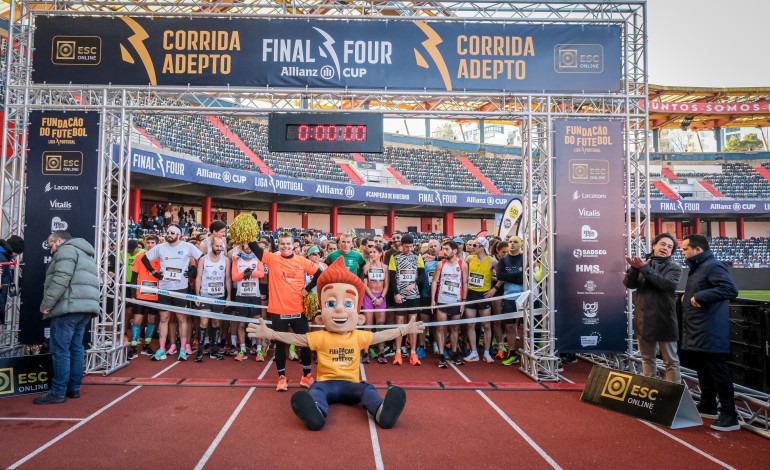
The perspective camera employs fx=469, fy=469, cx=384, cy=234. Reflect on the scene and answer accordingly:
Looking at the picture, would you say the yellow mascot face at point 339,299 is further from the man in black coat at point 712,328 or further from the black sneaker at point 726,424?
the black sneaker at point 726,424

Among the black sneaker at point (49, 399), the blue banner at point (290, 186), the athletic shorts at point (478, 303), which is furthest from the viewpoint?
the blue banner at point (290, 186)

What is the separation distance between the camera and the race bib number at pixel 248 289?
761 cm

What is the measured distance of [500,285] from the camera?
7812 millimetres

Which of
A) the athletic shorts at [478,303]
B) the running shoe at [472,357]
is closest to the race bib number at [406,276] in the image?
the athletic shorts at [478,303]

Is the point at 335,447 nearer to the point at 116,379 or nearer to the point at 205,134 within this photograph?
the point at 116,379

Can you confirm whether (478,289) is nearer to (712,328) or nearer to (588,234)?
(588,234)

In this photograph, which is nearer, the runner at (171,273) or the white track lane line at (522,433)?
the white track lane line at (522,433)

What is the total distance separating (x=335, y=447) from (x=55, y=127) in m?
6.29

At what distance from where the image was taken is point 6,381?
5527 millimetres

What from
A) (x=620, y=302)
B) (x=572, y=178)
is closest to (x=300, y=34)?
(x=572, y=178)

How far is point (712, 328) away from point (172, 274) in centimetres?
728

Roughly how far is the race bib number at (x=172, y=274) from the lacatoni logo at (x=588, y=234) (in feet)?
20.5

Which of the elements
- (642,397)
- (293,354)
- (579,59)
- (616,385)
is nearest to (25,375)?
(293,354)

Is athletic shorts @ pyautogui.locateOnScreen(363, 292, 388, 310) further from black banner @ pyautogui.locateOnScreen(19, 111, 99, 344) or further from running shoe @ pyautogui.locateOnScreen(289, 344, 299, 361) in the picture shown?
black banner @ pyautogui.locateOnScreen(19, 111, 99, 344)
